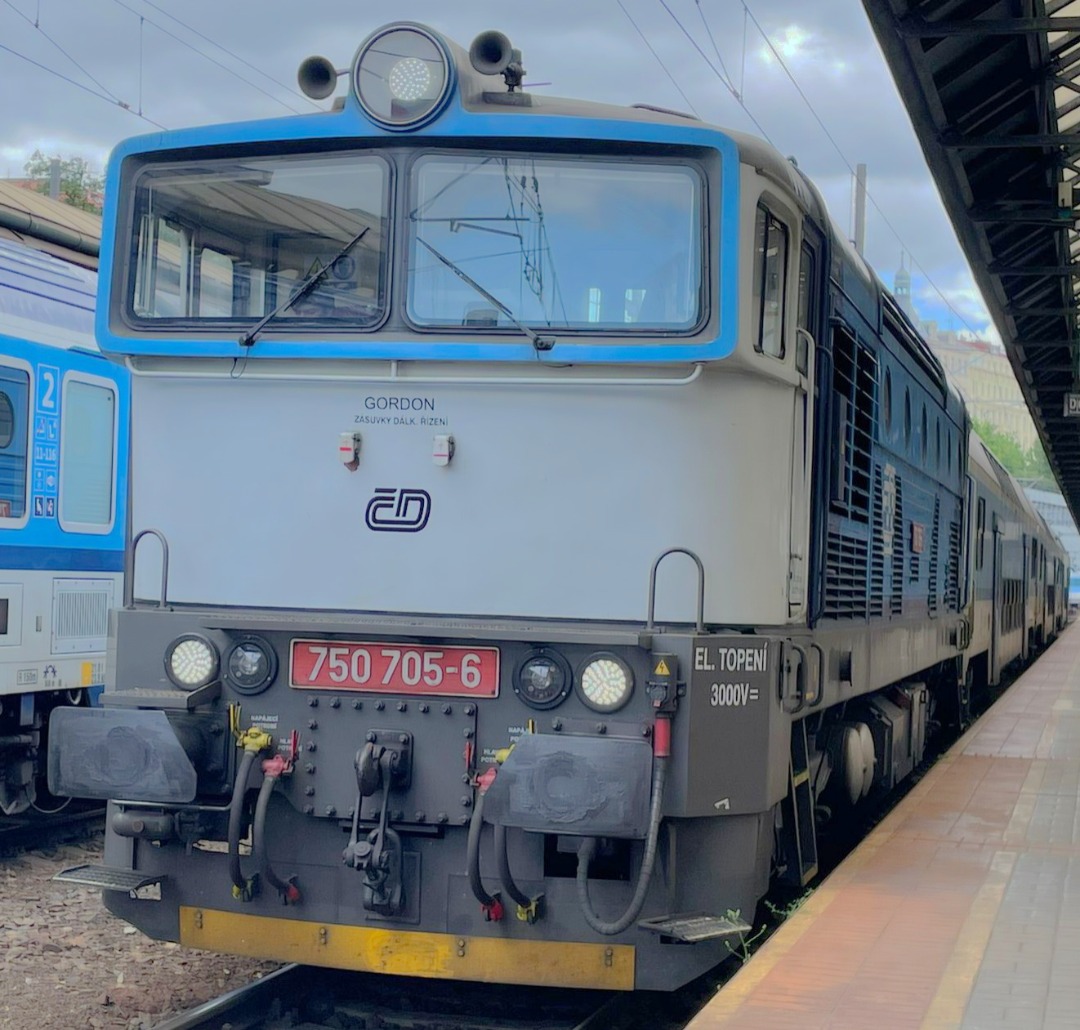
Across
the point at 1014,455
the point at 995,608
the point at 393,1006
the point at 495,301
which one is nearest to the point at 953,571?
the point at 995,608

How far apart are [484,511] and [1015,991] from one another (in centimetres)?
246

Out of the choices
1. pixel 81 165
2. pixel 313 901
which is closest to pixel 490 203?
pixel 313 901

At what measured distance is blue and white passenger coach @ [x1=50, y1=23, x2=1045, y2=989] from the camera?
5.27 meters

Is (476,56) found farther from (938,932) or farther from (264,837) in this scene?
(938,932)

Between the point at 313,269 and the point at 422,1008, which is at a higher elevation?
the point at 313,269

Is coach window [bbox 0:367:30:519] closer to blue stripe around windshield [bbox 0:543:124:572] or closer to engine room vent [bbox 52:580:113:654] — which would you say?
blue stripe around windshield [bbox 0:543:124:572]

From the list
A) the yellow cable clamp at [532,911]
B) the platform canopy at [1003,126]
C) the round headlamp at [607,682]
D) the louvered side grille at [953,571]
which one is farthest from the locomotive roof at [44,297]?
the louvered side grille at [953,571]

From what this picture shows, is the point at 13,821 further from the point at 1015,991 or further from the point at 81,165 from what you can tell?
the point at 81,165

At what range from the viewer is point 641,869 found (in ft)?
16.6

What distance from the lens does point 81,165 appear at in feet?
172

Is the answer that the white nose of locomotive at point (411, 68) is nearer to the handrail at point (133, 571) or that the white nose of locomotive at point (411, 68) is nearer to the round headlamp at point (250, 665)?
the handrail at point (133, 571)

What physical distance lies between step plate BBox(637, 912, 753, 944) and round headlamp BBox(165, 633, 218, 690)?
1819 mm

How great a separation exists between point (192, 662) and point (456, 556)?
41.7 inches

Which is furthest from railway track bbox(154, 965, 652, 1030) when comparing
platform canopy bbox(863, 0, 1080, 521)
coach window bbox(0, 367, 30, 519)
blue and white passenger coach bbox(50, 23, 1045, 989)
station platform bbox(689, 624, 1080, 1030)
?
platform canopy bbox(863, 0, 1080, 521)
